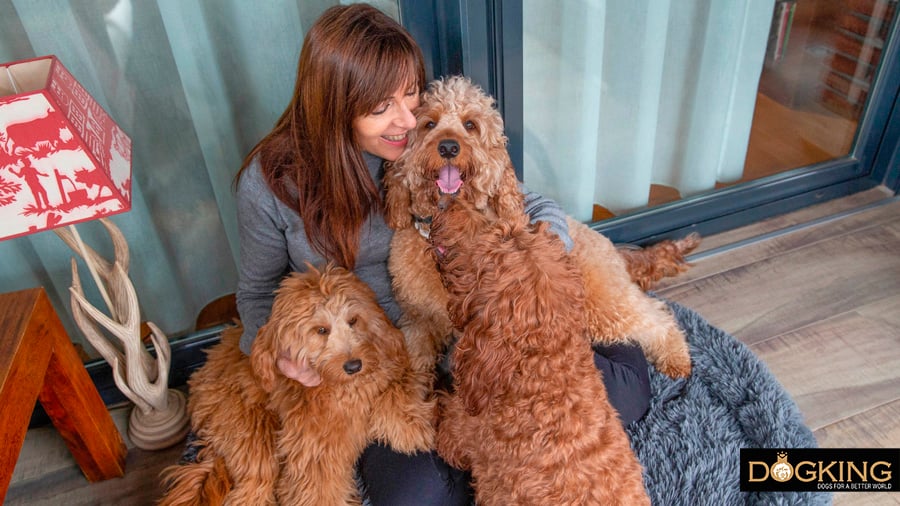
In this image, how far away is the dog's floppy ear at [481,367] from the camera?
49.5 inches

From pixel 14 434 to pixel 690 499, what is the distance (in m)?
1.67

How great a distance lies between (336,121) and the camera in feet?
4.95

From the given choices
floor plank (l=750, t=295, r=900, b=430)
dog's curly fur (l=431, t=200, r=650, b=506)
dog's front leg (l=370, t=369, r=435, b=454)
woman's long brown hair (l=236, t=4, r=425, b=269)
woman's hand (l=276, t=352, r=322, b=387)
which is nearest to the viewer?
dog's curly fur (l=431, t=200, r=650, b=506)

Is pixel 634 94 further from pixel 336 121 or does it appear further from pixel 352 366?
pixel 352 366

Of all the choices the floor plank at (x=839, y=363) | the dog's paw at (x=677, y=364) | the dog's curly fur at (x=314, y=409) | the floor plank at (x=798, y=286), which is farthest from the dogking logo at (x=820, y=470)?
the dog's curly fur at (x=314, y=409)

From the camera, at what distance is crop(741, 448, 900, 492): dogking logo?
1.75m

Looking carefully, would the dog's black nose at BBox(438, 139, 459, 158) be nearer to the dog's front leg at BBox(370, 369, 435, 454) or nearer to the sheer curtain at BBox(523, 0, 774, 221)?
the dog's front leg at BBox(370, 369, 435, 454)

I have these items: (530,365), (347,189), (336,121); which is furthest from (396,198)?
(530,365)

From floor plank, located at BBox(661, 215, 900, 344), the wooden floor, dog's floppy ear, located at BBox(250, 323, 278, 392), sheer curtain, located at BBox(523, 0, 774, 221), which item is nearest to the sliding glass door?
sheer curtain, located at BBox(523, 0, 774, 221)

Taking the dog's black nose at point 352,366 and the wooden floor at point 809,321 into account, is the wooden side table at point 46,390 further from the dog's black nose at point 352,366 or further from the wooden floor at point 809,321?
the dog's black nose at point 352,366

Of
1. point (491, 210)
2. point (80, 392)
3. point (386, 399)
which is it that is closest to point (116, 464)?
point (80, 392)

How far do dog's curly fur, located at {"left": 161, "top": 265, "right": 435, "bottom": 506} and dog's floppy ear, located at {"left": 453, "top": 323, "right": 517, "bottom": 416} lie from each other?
0.31 meters

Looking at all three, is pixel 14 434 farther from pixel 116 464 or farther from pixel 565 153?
pixel 565 153

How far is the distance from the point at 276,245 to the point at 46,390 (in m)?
0.73
